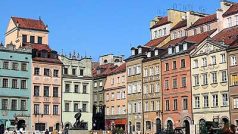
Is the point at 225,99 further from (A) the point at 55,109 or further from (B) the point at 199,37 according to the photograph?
(A) the point at 55,109

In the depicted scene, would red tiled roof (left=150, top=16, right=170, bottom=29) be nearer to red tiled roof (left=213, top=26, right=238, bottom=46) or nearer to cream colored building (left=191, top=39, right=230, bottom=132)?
red tiled roof (left=213, top=26, right=238, bottom=46)

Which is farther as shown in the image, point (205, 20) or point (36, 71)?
point (205, 20)

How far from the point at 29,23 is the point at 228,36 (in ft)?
106

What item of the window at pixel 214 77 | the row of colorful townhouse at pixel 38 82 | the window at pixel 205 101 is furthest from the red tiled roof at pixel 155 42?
the window at pixel 214 77

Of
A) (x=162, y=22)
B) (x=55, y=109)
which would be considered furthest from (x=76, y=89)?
(x=162, y=22)

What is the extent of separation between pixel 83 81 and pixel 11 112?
13.2 metres

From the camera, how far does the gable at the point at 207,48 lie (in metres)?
61.0

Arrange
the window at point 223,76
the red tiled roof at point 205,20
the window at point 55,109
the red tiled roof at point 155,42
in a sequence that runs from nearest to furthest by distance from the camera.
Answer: the window at point 223,76
the red tiled roof at point 205,20
the window at point 55,109
the red tiled roof at point 155,42

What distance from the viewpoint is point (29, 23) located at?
77.4 meters

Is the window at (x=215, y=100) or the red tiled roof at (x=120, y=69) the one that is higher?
the red tiled roof at (x=120, y=69)

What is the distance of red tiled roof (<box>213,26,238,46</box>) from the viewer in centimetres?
6096

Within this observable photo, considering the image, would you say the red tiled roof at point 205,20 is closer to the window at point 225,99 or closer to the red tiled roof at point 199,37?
the red tiled roof at point 199,37

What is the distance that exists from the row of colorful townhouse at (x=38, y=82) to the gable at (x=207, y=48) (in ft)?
64.5

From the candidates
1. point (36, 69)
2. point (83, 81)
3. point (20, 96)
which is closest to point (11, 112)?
point (20, 96)
